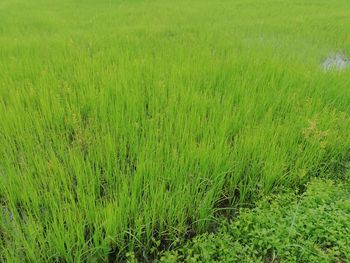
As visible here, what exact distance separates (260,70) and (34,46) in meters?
3.01

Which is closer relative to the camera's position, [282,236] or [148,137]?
[282,236]

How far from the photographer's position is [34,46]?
390 centimetres

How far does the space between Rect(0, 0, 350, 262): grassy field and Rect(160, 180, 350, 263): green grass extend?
0.14 m

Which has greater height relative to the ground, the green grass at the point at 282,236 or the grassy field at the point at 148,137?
the grassy field at the point at 148,137

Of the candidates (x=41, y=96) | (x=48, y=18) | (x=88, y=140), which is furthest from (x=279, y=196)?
(x=48, y=18)

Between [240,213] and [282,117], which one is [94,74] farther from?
[240,213]

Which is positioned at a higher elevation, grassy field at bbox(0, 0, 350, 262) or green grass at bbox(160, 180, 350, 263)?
grassy field at bbox(0, 0, 350, 262)

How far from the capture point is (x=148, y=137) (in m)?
2.04

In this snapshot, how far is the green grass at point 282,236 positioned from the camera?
1.41 meters

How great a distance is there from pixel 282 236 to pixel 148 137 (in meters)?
1.06

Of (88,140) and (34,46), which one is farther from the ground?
(34,46)

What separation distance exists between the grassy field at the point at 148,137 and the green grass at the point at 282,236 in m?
0.14

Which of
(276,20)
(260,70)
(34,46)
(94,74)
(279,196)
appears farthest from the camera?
(276,20)

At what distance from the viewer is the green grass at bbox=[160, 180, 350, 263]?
141 cm
